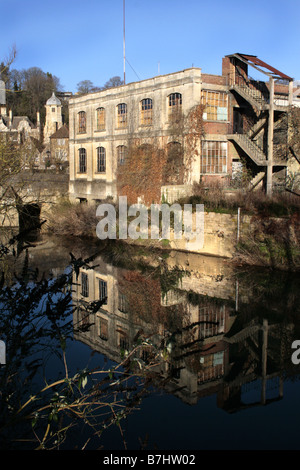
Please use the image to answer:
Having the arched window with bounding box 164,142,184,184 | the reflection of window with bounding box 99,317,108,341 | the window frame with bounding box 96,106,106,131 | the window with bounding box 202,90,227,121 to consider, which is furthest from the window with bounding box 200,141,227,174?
the reflection of window with bounding box 99,317,108,341

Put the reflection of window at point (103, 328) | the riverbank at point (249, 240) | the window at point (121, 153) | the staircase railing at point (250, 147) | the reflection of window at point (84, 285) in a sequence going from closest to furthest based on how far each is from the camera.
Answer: the reflection of window at point (103, 328) → the reflection of window at point (84, 285) → the riverbank at point (249, 240) → the staircase railing at point (250, 147) → the window at point (121, 153)

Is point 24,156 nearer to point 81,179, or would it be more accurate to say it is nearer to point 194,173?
point 194,173

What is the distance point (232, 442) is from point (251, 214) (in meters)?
11.5

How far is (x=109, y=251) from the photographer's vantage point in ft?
67.9

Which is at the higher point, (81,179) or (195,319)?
(81,179)

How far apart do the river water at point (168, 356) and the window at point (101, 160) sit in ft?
40.0

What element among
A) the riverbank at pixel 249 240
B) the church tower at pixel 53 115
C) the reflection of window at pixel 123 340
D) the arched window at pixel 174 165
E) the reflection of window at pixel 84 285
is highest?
the church tower at pixel 53 115

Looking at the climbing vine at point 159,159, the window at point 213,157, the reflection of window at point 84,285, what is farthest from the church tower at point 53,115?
the reflection of window at point 84,285

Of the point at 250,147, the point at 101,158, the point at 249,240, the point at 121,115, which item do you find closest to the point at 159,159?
the point at 250,147

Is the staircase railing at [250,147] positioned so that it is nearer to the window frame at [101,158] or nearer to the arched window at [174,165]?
the arched window at [174,165]

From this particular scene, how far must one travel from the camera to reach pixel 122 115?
83.4ft

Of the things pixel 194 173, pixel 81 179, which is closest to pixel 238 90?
pixel 194 173

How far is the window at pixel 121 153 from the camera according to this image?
25.5 metres

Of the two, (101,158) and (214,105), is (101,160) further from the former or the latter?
(214,105)
